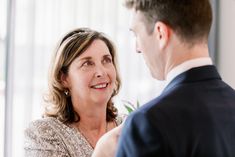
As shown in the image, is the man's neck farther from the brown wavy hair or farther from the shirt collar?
A: the brown wavy hair

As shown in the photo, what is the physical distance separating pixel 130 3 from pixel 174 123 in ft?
0.97

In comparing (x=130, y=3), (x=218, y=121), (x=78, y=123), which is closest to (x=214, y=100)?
(x=218, y=121)

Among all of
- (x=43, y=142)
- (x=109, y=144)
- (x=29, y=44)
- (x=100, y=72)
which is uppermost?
(x=29, y=44)

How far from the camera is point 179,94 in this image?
90 cm

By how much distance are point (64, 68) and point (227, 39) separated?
164 cm

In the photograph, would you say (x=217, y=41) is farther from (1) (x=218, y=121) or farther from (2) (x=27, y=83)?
(1) (x=218, y=121)

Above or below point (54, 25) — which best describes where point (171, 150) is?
below

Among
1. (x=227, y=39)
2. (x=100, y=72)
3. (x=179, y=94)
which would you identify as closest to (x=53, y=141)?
(x=100, y=72)

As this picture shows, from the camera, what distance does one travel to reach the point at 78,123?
6.72 feet

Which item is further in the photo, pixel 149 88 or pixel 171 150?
pixel 149 88

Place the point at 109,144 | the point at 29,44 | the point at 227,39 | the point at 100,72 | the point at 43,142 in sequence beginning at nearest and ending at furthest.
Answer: the point at 109,144, the point at 43,142, the point at 100,72, the point at 29,44, the point at 227,39

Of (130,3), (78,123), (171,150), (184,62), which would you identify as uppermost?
(130,3)

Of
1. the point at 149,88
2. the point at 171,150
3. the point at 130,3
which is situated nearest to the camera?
the point at 171,150

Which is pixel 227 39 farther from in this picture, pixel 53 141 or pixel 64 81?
pixel 53 141
